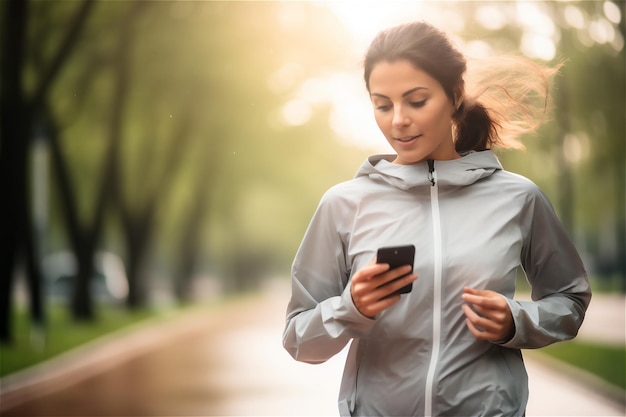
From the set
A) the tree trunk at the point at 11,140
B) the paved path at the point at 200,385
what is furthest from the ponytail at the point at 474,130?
the tree trunk at the point at 11,140

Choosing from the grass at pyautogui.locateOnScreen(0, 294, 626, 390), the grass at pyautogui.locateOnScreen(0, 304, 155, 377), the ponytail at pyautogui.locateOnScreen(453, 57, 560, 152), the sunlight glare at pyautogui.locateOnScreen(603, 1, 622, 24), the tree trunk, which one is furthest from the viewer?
the tree trunk

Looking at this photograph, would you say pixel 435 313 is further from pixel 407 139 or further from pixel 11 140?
pixel 11 140

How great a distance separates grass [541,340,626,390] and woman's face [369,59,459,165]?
389 inches

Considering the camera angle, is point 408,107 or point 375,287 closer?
point 375,287

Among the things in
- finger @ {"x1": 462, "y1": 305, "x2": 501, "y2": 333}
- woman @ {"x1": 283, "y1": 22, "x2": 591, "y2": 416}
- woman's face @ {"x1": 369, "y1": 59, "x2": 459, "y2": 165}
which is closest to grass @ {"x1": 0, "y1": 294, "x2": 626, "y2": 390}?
woman @ {"x1": 283, "y1": 22, "x2": 591, "y2": 416}

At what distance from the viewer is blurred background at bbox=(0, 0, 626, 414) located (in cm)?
1764

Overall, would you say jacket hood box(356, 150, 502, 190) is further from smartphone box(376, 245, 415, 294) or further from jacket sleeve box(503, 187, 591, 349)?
smartphone box(376, 245, 415, 294)

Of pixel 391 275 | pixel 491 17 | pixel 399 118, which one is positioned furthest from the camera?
pixel 491 17

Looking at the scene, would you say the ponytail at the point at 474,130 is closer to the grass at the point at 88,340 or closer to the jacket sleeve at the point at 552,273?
the jacket sleeve at the point at 552,273

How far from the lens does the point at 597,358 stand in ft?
53.6

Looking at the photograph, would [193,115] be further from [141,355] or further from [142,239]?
[141,355]

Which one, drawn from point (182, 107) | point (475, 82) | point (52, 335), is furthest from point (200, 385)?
point (182, 107)

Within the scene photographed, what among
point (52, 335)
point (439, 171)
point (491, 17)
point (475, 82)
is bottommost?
point (52, 335)

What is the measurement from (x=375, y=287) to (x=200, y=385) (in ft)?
37.0
